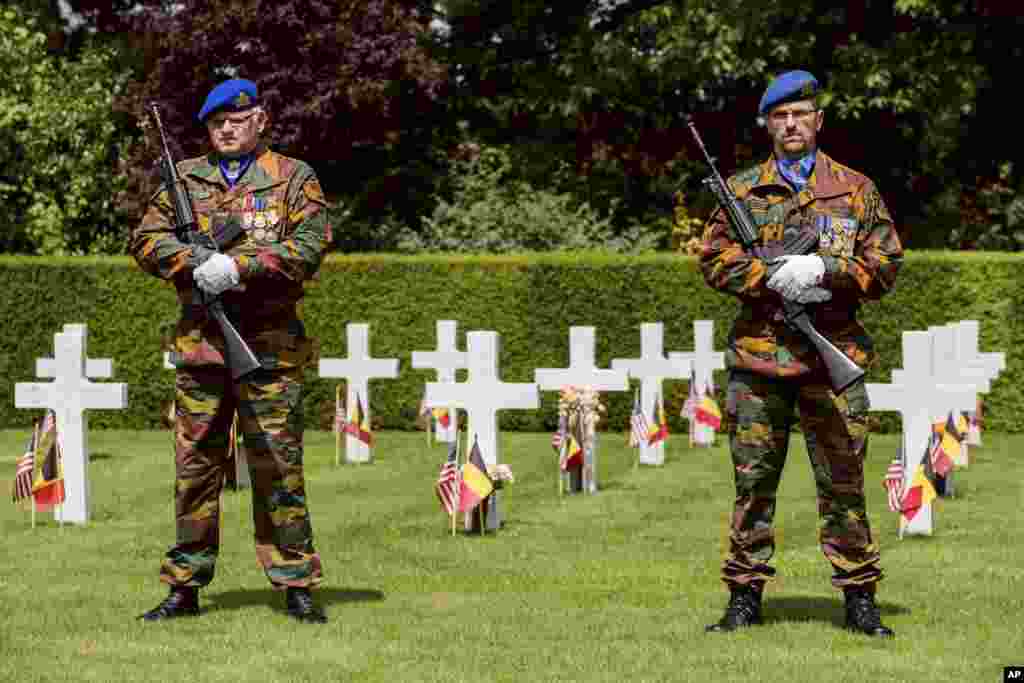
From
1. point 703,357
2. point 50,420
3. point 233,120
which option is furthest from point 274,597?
point 703,357

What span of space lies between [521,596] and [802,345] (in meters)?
2.24

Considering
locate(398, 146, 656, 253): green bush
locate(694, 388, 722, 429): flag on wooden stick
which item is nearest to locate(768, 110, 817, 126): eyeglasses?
locate(694, 388, 722, 429): flag on wooden stick

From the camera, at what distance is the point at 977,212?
2775 cm

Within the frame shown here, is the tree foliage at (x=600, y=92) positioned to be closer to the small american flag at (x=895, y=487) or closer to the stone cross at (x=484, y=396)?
the stone cross at (x=484, y=396)

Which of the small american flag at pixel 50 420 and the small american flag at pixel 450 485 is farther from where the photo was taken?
the small american flag at pixel 50 420

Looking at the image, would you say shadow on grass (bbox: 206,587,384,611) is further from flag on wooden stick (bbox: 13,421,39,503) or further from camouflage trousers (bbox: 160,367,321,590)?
flag on wooden stick (bbox: 13,421,39,503)

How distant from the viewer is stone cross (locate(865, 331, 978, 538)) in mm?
11609

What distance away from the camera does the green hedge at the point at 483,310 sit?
20125 millimetres

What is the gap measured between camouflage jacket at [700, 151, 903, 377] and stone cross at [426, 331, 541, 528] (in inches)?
169

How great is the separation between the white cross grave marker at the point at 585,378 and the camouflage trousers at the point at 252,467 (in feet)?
20.0

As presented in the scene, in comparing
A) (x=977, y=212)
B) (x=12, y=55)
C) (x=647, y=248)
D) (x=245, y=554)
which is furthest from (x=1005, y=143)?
(x=245, y=554)

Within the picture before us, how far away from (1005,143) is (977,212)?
1616 millimetres

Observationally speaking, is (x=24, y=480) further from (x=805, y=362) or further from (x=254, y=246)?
(x=805, y=362)

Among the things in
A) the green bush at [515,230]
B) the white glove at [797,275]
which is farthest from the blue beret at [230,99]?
the green bush at [515,230]
